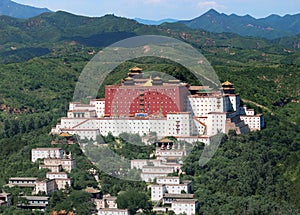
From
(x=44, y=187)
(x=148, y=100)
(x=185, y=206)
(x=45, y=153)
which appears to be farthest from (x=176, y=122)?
(x=44, y=187)

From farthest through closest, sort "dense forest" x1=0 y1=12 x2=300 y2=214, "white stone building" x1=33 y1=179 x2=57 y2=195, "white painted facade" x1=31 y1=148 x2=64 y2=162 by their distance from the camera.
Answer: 1. "white painted facade" x1=31 y1=148 x2=64 y2=162
2. "white stone building" x1=33 y1=179 x2=57 y2=195
3. "dense forest" x1=0 y1=12 x2=300 y2=214

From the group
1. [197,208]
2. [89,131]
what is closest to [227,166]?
[197,208]

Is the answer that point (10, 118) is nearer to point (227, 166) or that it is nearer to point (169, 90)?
point (169, 90)

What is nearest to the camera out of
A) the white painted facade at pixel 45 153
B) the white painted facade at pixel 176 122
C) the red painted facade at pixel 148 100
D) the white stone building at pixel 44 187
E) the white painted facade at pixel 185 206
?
the white painted facade at pixel 185 206

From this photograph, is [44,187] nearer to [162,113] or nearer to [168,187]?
[168,187]

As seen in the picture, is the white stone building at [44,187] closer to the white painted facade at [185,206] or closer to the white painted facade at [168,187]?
the white painted facade at [168,187]

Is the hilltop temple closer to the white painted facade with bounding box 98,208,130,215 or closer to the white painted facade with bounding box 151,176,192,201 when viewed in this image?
the white painted facade with bounding box 151,176,192,201

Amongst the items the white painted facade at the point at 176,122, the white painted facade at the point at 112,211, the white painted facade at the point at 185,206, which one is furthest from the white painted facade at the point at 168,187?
the white painted facade at the point at 176,122

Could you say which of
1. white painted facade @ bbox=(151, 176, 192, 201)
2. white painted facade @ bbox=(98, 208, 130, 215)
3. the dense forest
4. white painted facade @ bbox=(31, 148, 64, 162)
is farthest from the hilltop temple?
A: white painted facade @ bbox=(98, 208, 130, 215)
